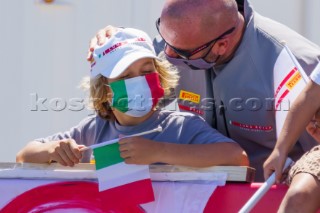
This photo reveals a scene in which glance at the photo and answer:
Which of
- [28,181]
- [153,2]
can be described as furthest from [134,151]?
[153,2]

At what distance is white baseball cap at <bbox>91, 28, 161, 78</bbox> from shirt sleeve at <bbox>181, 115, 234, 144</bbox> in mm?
228

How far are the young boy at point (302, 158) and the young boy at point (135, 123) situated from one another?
0.14 meters

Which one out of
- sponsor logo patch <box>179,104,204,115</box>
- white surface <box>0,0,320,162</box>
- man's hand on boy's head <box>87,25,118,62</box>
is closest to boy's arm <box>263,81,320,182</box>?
sponsor logo patch <box>179,104,204,115</box>

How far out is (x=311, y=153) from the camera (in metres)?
2.04

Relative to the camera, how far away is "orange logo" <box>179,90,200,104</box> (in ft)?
8.80

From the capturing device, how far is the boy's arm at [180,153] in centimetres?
212

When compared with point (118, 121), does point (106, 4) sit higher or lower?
higher

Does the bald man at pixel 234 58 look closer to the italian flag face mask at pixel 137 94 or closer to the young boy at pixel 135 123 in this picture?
the young boy at pixel 135 123

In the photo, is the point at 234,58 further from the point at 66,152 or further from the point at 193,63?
the point at 66,152

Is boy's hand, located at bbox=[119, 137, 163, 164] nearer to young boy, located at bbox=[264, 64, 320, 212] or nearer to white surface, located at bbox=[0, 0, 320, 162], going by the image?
young boy, located at bbox=[264, 64, 320, 212]

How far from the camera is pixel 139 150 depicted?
6.98 feet

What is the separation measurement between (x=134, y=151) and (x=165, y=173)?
4.4 inches

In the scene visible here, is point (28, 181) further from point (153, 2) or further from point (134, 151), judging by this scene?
point (153, 2)

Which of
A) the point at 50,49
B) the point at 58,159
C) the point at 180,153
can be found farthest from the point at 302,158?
the point at 50,49
